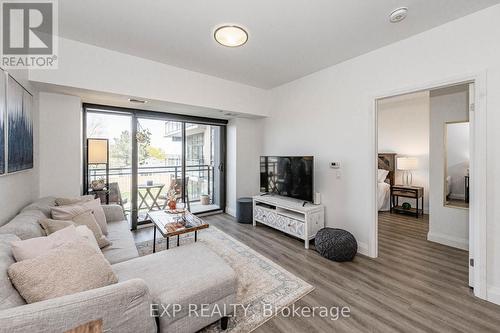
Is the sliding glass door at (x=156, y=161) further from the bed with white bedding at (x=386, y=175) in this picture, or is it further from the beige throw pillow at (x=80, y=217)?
the bed with white bedding at (x=386, y=175)

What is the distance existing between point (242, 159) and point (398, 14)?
11.1 ft

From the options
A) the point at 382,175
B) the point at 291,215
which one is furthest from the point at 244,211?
the point at 382,175

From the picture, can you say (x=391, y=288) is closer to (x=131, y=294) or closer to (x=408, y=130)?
(x=131, y=294)

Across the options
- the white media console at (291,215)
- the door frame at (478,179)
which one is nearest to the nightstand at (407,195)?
the white media console at (291,215)

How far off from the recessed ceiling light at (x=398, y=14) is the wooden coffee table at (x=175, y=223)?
9.76ft

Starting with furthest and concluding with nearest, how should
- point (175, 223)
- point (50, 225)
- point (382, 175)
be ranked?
point (382, 175), point (175, 223), point (50, 225)

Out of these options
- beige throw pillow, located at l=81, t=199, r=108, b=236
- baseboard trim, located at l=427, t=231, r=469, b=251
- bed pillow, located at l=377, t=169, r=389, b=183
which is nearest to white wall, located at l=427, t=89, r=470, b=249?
baseboard trim, located at l=427, t=231, r=469, b=251

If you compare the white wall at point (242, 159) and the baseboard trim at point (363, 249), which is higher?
the white wall at point (242, 159)

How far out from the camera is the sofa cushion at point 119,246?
78.2 inches

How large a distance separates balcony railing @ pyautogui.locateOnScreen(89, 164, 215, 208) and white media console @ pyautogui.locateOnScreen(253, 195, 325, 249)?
1555 millimetres

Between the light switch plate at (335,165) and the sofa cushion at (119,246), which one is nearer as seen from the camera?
the sofa cushion at (119,246)

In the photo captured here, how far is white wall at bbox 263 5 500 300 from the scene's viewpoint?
1.97 meters

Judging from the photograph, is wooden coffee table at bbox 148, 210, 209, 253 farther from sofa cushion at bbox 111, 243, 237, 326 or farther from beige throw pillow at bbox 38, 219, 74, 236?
beige throw pillow at bbox 38, 219, 74, 236

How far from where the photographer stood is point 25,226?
1631mm
